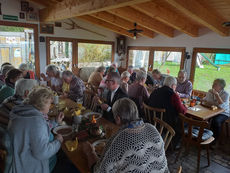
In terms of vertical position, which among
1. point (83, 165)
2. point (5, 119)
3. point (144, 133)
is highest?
point (144, 133)

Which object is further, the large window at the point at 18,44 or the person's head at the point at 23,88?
the large window at the point at 18,44

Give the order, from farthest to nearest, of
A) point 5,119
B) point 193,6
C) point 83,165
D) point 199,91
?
point 199,91 → point 193,6 → point 5,119 → point 83,165

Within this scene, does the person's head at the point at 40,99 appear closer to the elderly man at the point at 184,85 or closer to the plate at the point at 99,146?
the plate at the point at 99,146

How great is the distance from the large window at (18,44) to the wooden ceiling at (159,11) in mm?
583

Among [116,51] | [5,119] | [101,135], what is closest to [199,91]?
[116,51]

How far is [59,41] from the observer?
545 cm

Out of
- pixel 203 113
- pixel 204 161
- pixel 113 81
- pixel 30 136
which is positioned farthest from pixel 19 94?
pixel 204 161

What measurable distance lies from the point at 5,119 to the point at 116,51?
5.43 m

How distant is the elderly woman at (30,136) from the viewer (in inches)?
50.3

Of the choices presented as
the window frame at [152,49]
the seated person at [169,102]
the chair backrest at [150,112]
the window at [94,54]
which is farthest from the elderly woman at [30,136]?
the window at [94,54]

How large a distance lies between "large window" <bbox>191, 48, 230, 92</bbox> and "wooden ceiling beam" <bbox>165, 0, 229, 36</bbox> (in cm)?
61

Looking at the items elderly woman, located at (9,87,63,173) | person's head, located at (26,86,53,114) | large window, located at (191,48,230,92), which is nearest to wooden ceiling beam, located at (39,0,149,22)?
person's head, located at (26,86,53,114)

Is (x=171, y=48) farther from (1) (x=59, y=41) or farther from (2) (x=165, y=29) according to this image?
(1) (x=59, y=41)

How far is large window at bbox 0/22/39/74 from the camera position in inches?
184
